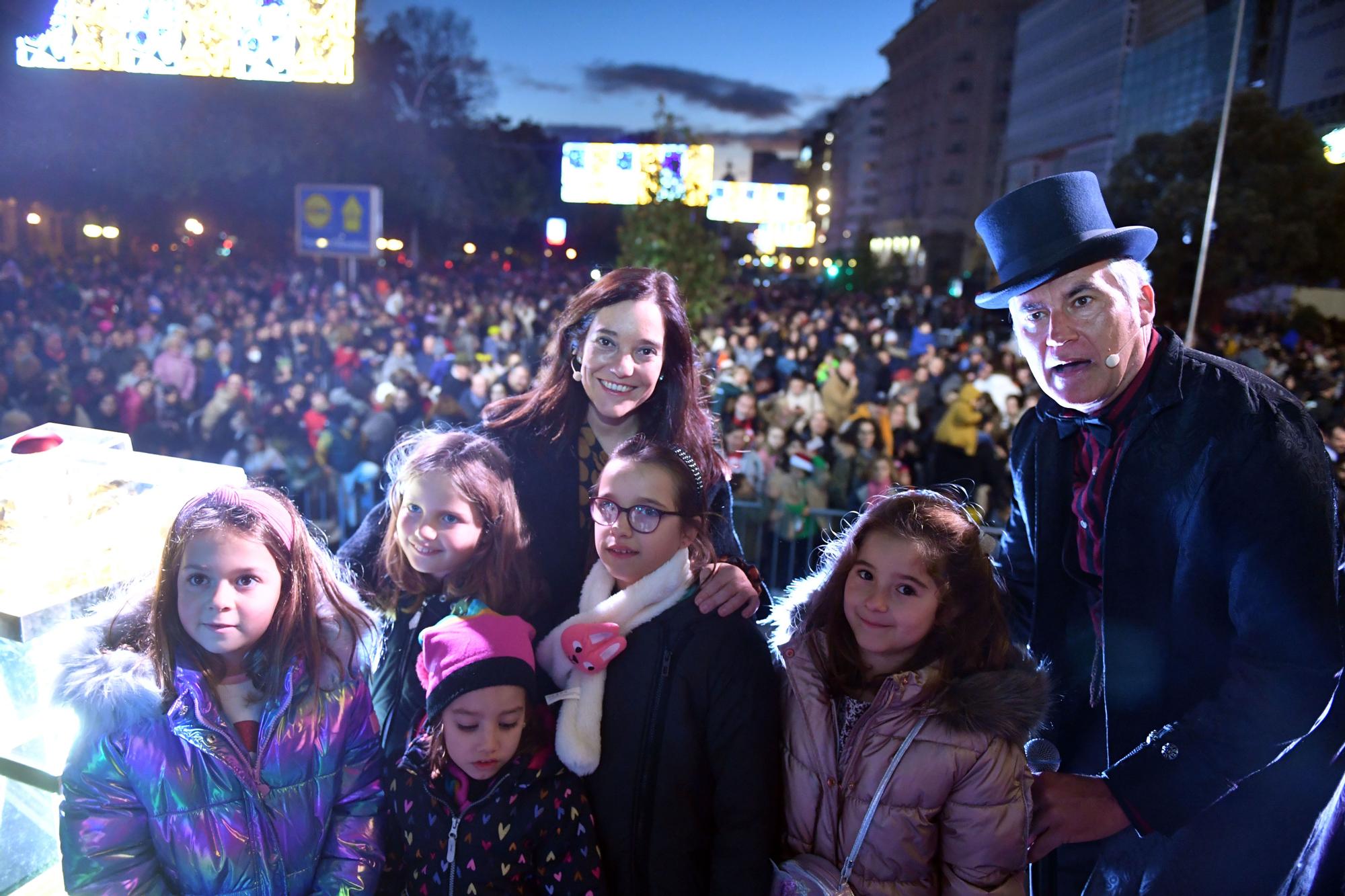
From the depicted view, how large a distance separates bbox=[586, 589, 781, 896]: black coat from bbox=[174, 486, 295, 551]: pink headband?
2.83ft

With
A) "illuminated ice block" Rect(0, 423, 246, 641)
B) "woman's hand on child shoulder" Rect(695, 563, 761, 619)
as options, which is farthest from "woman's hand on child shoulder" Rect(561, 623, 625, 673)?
"illuminated ice block" Rect(0, 423, 246, 641)

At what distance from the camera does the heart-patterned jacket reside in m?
1.98

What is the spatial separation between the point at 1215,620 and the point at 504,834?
1.64m

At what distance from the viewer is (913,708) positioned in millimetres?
1972

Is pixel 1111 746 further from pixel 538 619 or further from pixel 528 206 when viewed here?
pixel 528 206

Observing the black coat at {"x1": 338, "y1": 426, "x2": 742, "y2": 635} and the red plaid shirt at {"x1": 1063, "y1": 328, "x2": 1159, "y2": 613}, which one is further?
the black coat at {"x1": 338, "y1": 426, "x2": 742, "y2": 635}

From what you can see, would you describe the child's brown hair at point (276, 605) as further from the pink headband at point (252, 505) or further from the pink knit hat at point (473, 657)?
the pink knit hat at point (473, 657)

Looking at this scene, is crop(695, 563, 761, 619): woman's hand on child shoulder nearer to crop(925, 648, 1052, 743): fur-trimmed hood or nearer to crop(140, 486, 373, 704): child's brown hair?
crop(925, 648, 1052, 743): fur-trimmed hood

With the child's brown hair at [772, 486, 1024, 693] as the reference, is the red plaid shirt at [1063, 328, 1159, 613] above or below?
above

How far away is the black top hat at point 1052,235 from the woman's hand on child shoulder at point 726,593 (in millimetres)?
879

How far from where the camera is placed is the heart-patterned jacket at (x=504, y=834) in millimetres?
1979

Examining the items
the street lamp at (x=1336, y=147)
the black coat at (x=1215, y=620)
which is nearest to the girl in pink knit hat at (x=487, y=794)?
the black coat at (x=1215, y=620)

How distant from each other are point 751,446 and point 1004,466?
2.33m

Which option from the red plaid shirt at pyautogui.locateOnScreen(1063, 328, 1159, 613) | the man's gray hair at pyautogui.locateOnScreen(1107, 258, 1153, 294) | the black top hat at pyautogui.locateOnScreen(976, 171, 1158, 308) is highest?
the black top hat at pyautogui.locateOnScreen(976, 171, 1158, 308)
